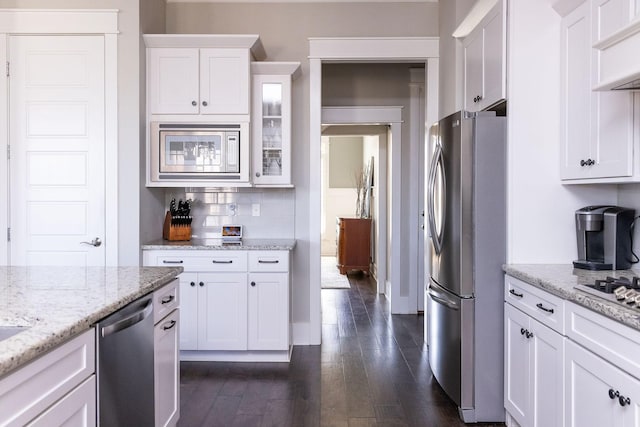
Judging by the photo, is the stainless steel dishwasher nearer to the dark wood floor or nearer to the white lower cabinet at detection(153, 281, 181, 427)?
the white lower cabinet at detection(153, 281, 181, 427)

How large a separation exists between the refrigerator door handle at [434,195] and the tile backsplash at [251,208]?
1.36m

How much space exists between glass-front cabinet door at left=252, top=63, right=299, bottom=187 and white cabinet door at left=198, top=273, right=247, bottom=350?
2.71 feet

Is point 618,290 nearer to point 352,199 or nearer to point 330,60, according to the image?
point 330,60

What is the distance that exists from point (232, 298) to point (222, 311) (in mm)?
124

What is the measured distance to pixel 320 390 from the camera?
3.03 metres

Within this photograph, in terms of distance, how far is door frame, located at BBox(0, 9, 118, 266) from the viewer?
338 centimetres

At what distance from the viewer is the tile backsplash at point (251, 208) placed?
3971 mm

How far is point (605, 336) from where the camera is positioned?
1618mm

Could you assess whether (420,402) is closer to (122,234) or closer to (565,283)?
(565,283)

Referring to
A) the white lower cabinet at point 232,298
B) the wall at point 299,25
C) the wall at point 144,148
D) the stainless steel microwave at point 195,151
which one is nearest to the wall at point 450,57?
the wall at point 299,25

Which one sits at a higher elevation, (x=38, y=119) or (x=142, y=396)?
(x=38, y=119)

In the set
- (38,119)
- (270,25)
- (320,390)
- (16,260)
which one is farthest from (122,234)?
(270,25)

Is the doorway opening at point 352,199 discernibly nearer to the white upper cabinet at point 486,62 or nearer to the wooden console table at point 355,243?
the wooden console table at point 355,243

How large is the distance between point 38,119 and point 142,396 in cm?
254
